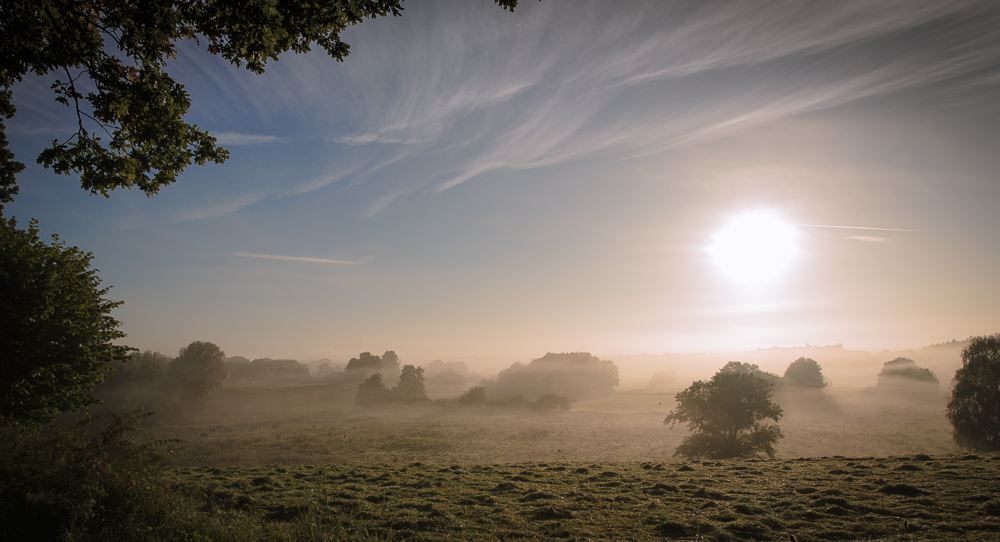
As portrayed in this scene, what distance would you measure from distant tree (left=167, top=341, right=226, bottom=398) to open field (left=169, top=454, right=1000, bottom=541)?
5489cm

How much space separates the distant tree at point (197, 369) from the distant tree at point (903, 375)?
116111 mm

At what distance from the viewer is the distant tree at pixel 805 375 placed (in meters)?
64.0

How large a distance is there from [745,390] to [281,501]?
32381 millimetres

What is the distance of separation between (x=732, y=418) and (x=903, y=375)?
65.9 m

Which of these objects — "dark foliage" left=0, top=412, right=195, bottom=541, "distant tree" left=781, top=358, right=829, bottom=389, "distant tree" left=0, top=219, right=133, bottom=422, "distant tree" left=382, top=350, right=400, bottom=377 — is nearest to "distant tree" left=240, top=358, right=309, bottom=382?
"distant tree" left=382, top=350, right=400, bottom=377

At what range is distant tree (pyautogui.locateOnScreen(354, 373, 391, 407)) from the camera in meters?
68.1

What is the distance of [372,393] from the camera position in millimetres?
69125

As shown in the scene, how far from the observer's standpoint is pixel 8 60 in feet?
22.9

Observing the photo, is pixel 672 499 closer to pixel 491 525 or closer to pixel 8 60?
pixel 491 525

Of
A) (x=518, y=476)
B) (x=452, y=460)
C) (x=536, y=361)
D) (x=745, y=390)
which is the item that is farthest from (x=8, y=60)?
(x=536, y=361)

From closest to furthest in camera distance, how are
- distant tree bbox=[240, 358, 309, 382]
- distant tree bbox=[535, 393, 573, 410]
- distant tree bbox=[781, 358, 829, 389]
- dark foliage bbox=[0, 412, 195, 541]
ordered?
dark foliage bbox=[0, 412, 195, 541], distant tree bbox=[781, 358, 829, 389], distant tree bbox=[535, 393, 573, 410], distant tree bbox=[240, 358, 309, 382]

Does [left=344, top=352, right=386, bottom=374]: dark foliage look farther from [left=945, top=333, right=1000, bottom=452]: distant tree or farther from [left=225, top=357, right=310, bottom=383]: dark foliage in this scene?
[left=945, top=333, right=1000, bottom=452]: distant tree

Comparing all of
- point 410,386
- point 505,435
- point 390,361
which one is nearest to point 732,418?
point 505,435

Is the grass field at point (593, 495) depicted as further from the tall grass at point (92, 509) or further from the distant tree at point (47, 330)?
the distant tree at point (47, 330)
